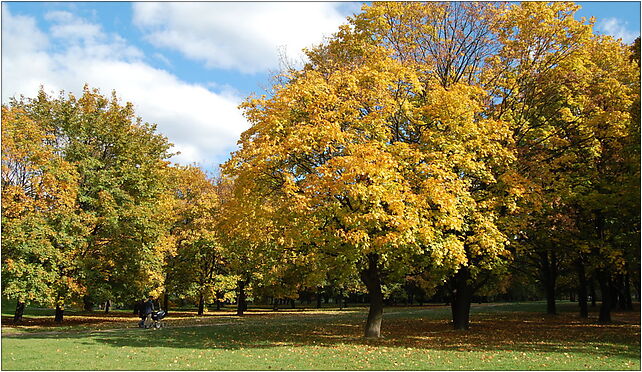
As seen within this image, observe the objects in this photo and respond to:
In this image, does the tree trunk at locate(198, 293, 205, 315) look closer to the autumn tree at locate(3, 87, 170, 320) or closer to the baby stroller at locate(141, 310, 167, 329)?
the autumn tree at locate(3, 87, 170, 320)

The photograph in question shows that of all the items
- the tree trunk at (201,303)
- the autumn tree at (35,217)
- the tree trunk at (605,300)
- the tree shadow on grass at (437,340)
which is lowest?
the tree trunk at (201,303)

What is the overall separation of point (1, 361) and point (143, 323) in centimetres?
1304

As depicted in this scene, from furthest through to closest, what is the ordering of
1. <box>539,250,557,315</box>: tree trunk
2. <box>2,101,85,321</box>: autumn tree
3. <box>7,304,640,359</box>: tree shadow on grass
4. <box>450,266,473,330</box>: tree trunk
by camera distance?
<box>539,250,557,315</box>: tree trunk, <box>2,101,85,321</box>: autumn tree, <box>450,266,473,330</box>: tree trunk, <box>7,304,640,359</box>: tree shadow on grass

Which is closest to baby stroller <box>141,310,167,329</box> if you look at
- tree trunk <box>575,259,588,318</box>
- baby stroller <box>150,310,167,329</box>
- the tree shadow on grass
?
baby stroller <box>150,310,167,329</box>

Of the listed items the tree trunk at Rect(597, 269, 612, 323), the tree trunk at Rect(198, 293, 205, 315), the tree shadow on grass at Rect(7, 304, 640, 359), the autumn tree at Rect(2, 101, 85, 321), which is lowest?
the tree trunk at Rect(198, 293, 205, 315)

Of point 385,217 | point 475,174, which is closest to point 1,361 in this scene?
point 385,217

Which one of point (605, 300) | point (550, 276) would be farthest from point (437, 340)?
point (550, 276)

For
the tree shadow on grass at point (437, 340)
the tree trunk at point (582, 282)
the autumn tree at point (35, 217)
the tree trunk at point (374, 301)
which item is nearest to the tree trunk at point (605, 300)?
the tree trunk at point (582, 282)

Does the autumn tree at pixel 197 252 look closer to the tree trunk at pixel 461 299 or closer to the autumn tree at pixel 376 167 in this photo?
the tree trunk at pixel 461 299

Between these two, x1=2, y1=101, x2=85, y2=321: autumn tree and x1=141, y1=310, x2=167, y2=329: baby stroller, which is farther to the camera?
x1=141, y1=310, x2=167, y2=329: baby stroller

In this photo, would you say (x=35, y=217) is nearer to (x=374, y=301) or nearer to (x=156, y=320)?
(x=156, y=320)

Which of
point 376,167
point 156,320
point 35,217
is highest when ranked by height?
point 376,167

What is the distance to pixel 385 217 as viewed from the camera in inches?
554

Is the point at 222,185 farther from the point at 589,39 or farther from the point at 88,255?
the point at 589,39
